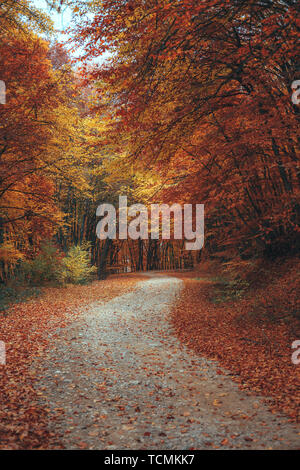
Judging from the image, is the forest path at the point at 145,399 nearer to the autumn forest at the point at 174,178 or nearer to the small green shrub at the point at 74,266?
the autumn forest at the point at 174,178

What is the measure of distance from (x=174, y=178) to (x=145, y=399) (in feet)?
28.4

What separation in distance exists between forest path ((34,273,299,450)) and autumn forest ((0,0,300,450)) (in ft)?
0.08

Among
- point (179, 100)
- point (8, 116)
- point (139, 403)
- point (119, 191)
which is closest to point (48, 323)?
point (139, 403)

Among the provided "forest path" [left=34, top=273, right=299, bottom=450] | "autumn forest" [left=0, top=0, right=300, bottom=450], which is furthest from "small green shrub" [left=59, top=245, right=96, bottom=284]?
"forest path" [left=34, top=273, right=299, bottom=450]

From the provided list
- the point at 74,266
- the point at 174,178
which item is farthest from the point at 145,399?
the point at 74,266

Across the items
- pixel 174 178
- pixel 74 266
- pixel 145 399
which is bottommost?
pixel 145 399

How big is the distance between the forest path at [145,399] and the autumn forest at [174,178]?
0.03m

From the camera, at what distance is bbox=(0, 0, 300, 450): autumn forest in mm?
3779

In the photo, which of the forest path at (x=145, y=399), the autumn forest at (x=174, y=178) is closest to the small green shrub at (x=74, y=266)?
the autumn forest at (x=174, y=178)

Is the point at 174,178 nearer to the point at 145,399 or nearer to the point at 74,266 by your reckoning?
the point at 74,266

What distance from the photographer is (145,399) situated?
13.8 ft

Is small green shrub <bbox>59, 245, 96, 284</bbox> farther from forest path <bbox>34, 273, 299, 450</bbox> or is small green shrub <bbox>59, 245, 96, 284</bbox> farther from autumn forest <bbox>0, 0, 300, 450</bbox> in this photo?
forest path <bbox>34, 273, 299, 450</bbox>

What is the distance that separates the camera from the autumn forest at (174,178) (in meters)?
3.78

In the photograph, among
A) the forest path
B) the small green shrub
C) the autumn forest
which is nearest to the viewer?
the forest path
